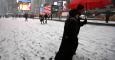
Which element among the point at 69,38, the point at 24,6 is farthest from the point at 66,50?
the point at 24,6

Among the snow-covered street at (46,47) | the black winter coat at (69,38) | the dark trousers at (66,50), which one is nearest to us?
the black winter coat at (69,38)

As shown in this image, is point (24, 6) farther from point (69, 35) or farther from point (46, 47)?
point (69, 35)

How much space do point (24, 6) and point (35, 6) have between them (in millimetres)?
13739

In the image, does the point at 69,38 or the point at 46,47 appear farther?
the point at 46,47

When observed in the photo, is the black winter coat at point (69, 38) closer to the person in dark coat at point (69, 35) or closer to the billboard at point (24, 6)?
the person in dark coat at point (69, 35)

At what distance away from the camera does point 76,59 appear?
8266 millimetres

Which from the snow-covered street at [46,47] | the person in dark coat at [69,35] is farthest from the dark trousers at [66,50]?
the snow-covered street at [46,47]

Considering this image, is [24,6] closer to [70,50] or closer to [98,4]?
[98,4]

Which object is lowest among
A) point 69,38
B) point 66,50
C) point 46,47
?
point 46,47

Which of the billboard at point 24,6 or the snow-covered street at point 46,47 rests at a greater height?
the billboard at point 24,6

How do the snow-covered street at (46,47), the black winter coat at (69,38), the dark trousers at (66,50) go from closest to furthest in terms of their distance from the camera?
the black winter coat at (69,38)
the dark trousers at (66,50)
the snow-covered street at (46,47)

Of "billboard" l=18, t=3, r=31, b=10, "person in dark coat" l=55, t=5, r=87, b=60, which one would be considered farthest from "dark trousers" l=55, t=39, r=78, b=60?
"billboard" l=18, t=3, r=31, b=10

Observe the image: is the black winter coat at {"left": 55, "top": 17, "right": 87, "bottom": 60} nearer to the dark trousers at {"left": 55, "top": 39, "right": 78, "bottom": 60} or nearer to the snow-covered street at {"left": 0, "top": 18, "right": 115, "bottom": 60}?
the dark trousers at {"left": 55, "top": 39, "right": 78, "bottom": 60}

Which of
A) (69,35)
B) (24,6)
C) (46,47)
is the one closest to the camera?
(69,35)
